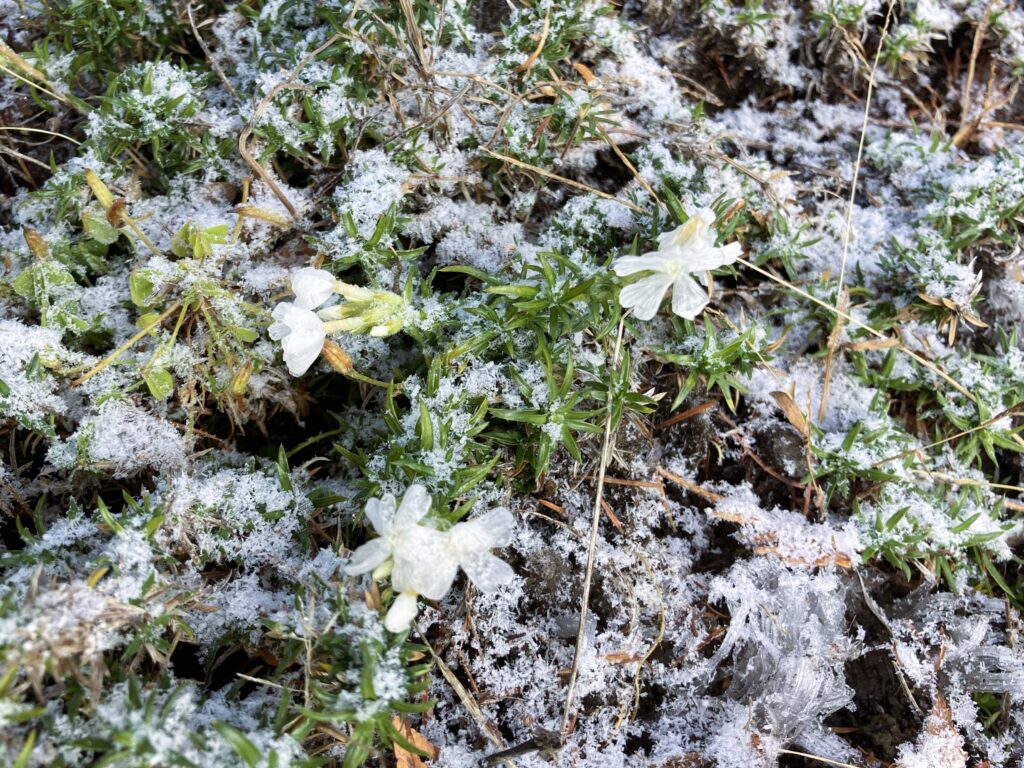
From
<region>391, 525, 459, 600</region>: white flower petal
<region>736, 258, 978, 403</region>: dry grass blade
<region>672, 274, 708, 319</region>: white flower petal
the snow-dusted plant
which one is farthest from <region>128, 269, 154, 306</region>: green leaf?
<region>736, 258, 978, 403</region>: dry grass blade

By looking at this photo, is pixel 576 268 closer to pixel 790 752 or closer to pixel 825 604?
pixel 825 604

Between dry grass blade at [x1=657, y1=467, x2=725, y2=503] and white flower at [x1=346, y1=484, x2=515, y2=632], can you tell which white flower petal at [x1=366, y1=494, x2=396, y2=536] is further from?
dry grass blade at [x1=657, y1=467, x2=725, y2=503]

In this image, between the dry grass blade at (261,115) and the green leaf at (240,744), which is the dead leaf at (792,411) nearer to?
the dry grass blade at (261,115)

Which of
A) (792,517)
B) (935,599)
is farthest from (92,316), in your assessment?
(935,599)

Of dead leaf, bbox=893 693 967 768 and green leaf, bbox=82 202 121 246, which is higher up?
green leaf, bbox=82 202 121 246

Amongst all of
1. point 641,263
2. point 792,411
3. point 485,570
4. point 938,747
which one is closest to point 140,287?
point 485,570
